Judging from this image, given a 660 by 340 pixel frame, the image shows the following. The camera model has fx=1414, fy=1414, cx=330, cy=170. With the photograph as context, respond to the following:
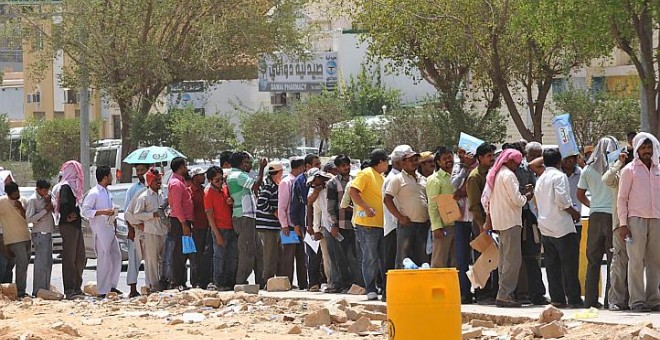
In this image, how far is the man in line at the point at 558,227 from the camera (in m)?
13.5

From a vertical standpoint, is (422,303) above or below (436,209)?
below

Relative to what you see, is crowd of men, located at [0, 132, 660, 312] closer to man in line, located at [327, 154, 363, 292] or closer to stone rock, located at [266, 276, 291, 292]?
man in line, located at [327, 154, 363, 292]

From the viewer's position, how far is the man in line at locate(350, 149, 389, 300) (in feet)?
49.6

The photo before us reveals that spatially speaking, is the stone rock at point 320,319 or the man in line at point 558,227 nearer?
the man in line at point 558,227

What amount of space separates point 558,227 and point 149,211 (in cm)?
620

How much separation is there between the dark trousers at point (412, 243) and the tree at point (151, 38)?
2188 centimetres

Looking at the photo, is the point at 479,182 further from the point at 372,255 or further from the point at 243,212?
the point at 243,212

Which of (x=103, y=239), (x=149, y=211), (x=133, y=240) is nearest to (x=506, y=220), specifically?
(x=149, y=211)

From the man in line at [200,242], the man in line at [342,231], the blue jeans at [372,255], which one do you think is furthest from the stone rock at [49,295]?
the blue jeans at [372,255]

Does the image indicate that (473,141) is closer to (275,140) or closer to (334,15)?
(334,15)

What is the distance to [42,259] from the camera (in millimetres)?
17984

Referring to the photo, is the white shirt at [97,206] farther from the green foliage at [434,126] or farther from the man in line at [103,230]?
the green foliage at [434,126]

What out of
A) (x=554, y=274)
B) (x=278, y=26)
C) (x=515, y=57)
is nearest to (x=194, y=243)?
(x=554, y=274)

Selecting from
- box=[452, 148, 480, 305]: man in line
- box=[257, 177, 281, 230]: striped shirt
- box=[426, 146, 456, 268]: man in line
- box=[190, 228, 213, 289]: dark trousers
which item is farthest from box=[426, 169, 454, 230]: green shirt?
box=[190, 228, 213, 289]: dark trousers
